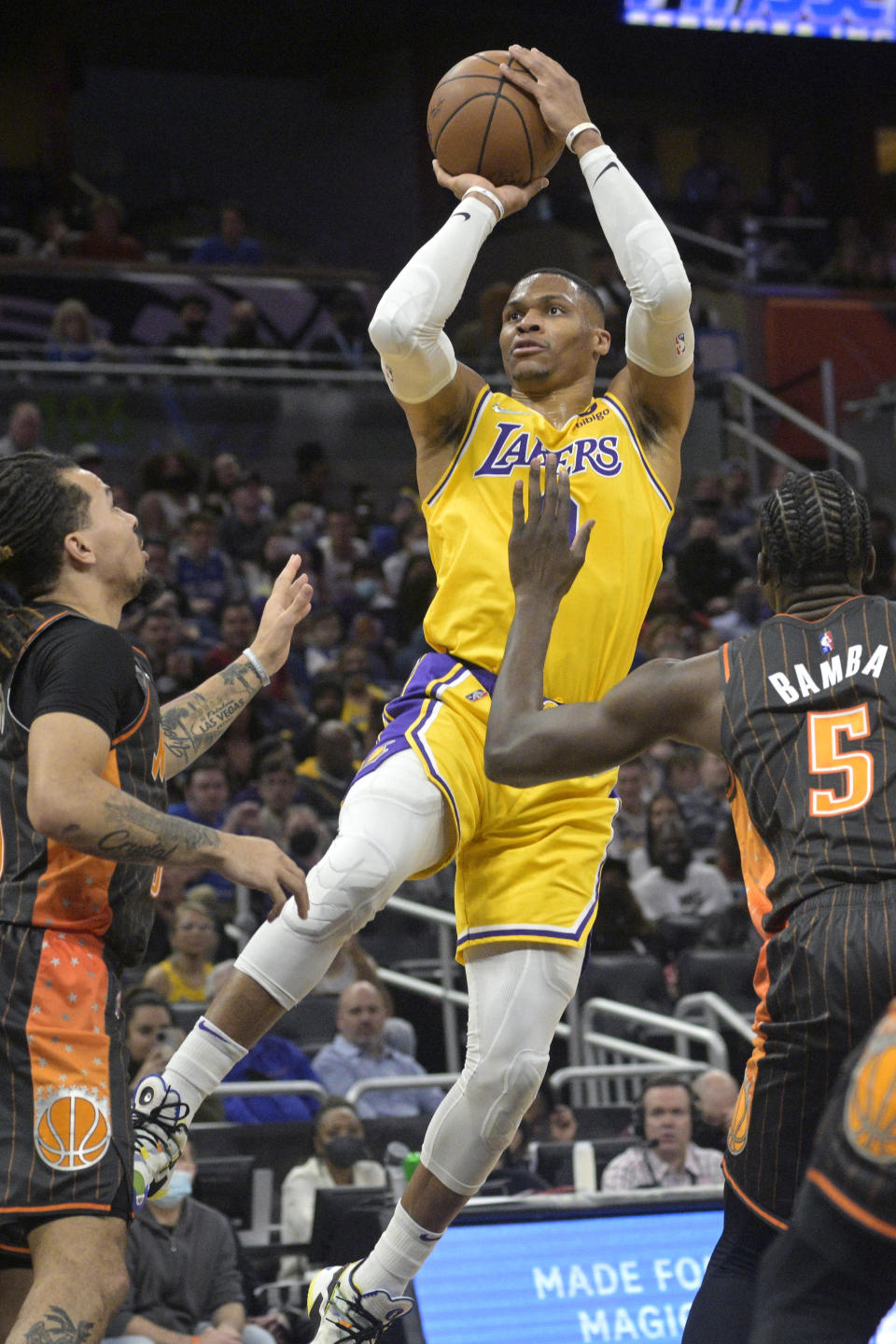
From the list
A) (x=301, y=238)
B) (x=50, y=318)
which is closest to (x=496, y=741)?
(x=50, y=318)

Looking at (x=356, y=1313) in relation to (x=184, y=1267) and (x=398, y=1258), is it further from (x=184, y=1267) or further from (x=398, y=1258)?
(x=184, y=1267)

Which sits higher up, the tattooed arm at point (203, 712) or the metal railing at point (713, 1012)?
the tattooed arm at point (203, 712)

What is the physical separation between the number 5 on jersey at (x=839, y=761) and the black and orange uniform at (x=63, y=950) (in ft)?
4.65

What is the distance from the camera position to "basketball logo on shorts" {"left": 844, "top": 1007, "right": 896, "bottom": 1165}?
266cm

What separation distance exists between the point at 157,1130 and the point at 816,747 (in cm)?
194

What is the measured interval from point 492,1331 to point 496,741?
2683mm

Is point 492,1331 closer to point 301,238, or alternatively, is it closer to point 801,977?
point 801,977

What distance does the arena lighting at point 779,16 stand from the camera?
1983cm

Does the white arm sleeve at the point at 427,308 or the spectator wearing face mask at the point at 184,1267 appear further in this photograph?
the spectator wearing face mask at the point at 184,1267

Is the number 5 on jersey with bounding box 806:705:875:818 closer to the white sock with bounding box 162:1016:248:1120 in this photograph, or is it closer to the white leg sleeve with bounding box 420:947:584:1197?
the white leg sleeve with bounding box 420:947:584:1197

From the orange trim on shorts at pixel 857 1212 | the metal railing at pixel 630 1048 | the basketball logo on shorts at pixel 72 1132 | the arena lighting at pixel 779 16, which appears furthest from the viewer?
the arena lighting at pixel 779 16

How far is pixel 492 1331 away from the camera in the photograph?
541cm

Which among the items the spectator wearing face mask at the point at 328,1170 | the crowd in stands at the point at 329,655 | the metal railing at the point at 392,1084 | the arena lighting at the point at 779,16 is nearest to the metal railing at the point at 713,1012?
the crowd in stands at the point at 329,655

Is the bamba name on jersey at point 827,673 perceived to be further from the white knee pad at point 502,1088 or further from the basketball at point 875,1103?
the white knee pad at point 502,1088
